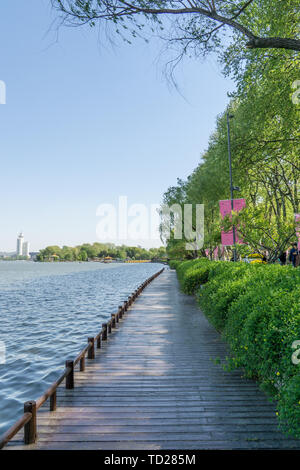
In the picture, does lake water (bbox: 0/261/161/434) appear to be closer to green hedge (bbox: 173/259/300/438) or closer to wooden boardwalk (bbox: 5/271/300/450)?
wooden boardwalk (bbox: 5/271/300/450)

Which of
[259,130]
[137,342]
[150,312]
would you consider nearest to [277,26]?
[259,130]

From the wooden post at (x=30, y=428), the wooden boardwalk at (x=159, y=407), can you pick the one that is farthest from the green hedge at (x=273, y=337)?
the wooden post at (x=30, y=428)

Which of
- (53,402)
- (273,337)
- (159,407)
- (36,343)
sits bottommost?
(36,343)

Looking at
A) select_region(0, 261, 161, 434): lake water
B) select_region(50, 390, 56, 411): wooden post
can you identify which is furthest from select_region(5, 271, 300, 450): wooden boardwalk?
select_region(0, 261, 161, 434): lake water

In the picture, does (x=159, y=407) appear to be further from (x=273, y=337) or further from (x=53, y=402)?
(x=273, y=337)

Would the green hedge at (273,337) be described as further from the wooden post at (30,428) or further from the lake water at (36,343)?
the lake water at (36,343)

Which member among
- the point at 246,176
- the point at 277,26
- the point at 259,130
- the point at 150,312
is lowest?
the point at 150,312

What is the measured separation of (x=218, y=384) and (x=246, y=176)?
56.8ft

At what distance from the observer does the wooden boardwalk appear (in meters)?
3.93

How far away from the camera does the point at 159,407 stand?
16.2 feet

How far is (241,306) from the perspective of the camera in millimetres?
5973

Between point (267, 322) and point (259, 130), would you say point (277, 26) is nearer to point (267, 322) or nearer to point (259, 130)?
point (259, 130)

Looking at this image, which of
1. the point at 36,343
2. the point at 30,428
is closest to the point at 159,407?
the point at 30,428

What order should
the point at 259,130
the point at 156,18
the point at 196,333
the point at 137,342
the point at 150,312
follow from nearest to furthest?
the point at 156,18 → the point at 137,342 → the point at 196,333 → the point at 150,312 → the point at 259,130
